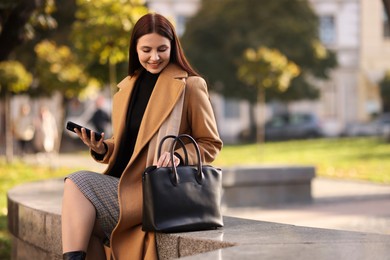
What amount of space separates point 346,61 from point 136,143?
173ft

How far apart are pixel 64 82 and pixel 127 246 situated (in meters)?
24.7

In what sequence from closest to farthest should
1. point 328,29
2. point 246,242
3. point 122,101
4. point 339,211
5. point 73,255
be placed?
1. point 246,242
2. point 73,255
3. point 122,101
4. point 339,211
5. point 328,29

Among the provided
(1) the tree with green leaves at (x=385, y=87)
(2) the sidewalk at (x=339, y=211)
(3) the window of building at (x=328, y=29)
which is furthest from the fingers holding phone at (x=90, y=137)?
(3) the window of building at (x=328, y=29)

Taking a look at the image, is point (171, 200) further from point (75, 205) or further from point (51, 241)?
point (51, 241)

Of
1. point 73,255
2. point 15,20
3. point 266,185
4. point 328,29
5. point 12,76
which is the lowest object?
point 266,185

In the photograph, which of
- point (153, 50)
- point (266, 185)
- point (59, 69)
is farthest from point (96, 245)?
point (59, 69)

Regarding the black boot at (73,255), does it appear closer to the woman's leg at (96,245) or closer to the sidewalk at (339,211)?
the woman's leg at (96,245)

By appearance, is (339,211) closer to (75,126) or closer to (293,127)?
(75,126)

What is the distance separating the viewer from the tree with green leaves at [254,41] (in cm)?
4438

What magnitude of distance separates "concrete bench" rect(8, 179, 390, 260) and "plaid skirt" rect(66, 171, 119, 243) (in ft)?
1.07

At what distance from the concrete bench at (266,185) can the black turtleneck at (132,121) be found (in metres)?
7.26

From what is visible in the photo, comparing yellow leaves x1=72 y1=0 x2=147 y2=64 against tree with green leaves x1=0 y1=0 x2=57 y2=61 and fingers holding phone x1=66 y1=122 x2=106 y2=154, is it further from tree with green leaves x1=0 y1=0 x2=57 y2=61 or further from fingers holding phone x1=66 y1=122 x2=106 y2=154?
fingers holding phone x1=66 y1=122 x2=106 y2=154

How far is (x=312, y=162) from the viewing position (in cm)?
2536

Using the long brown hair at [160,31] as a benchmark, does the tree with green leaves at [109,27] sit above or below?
above
